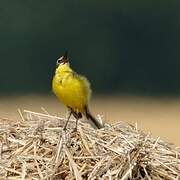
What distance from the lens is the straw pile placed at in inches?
279

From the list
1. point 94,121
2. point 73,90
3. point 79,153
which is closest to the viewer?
point 79,153

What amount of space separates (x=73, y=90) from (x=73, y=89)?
1 cm

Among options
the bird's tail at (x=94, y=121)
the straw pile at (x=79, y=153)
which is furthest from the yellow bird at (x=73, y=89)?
the straw pile at (x=79, y=153)

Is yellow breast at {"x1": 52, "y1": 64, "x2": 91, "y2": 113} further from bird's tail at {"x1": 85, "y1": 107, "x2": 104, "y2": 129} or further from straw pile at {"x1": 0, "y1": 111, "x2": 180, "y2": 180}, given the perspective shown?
straw pile at {"x1": 0, "y1": 111, "x2": 180, "y2": 180}

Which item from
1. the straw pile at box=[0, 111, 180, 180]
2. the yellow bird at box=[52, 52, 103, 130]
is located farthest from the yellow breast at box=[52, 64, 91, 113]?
the straw pile at box=[0, 111, 180, 180]

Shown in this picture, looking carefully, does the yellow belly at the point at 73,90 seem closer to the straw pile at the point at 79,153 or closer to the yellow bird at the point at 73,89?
the yellow bird at the point at 73,89

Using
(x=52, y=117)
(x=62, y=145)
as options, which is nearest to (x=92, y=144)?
(x=62, y=145)

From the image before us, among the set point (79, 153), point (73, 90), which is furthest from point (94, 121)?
point (79, 153)

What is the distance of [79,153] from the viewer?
7324 mm

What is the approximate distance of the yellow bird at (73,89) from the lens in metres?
8.27

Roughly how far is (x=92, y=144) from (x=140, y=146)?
42cm

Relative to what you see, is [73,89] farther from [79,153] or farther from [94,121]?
[79,153]

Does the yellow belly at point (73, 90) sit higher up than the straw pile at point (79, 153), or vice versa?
the yellow belly at point (73, 90)

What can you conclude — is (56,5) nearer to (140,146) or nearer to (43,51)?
(43,51)
